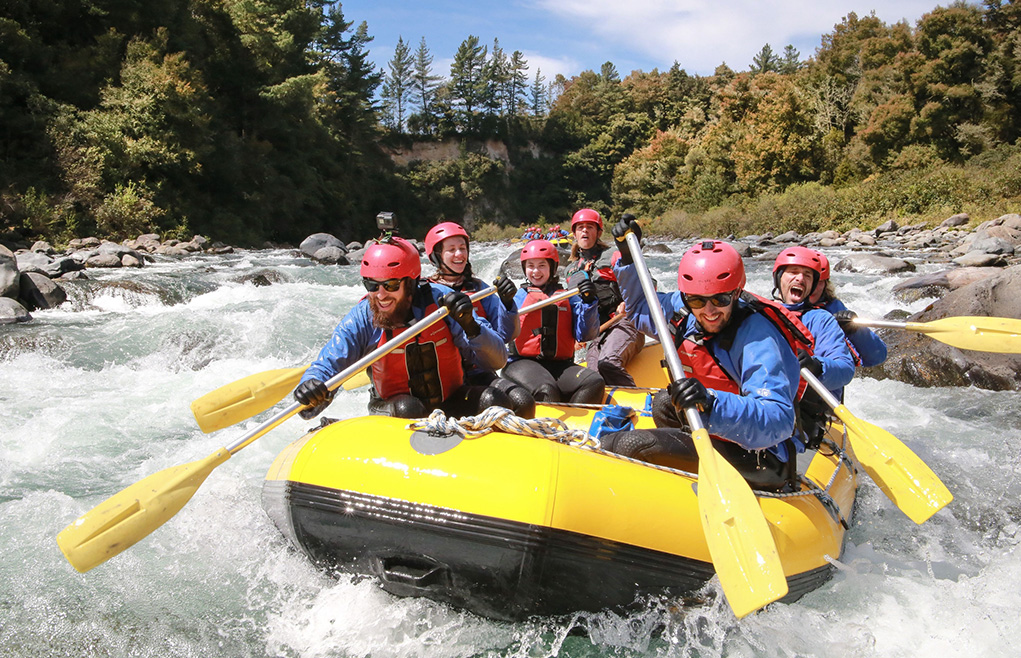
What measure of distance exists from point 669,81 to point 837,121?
2054 centimetres

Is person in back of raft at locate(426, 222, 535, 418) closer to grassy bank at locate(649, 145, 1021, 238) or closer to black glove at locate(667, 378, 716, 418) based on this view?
black glove at locate(667, 378, 716, 418)

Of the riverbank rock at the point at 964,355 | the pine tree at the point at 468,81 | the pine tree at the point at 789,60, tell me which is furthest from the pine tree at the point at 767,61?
the riverbank rock at the point at 964,355

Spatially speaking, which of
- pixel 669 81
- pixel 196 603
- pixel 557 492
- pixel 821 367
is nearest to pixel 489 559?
pixel 557 492

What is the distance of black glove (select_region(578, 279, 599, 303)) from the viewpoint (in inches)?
182

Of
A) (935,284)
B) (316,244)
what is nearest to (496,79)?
(316,244)

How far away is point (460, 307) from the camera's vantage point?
337 centimetres

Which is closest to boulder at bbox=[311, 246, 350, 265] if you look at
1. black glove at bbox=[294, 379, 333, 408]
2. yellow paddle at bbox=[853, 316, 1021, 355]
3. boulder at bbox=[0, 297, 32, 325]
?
boulder at bbox=[0, 297, 32, 325]

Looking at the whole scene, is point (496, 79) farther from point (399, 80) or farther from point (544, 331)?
point (544, 331)

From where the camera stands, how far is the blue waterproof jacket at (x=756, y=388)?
2375 millimetres

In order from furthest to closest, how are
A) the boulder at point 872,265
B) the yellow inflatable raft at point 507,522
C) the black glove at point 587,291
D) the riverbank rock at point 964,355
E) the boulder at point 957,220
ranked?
1. the boulder at point 957,220
2. the boulder at point 872,265
3. the riverbank rock at point 964,355
4. the black glove at point 587,291
5. the yellow inflatable raft at point 507,522

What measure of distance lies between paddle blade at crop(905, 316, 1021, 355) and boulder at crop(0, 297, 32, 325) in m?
9.41

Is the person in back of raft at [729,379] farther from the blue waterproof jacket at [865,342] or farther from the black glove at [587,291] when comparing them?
the black glove at [587,291]

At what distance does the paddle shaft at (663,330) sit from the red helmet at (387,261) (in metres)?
1.13

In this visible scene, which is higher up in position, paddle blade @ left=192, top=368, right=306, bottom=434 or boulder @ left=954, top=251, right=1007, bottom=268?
paddle blade @ left=192, top=368, right=306, bottom=434
